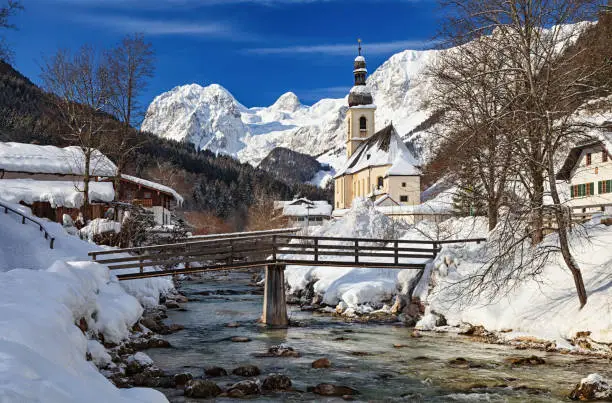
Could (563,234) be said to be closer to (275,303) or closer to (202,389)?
(202,389)

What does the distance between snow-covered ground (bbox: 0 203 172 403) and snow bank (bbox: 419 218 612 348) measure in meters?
12.4

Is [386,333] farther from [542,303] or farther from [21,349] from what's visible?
[21,349]

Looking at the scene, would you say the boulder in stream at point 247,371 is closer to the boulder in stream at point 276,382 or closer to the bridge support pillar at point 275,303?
the boulder in stream at point 276,382

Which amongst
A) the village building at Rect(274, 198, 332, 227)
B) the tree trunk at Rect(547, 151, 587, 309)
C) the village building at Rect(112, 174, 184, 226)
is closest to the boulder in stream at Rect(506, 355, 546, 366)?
the tree trunk at Rect(547, 151, 587, 309)

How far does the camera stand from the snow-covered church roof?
245ft

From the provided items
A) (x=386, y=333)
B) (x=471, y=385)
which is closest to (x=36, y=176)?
(x=386, y=333)

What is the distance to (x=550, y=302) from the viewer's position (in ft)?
67.4

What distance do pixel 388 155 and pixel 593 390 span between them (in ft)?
222

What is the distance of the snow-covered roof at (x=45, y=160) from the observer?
42.7 metres

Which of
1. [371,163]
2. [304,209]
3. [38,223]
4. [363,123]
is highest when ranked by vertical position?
[363,123]

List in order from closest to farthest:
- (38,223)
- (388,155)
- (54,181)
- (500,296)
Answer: (500,296)
(38,223)
(54,181)
(388,155)

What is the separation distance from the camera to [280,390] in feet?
46.8

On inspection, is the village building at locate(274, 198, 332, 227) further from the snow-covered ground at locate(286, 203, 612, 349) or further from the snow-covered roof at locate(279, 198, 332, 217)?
the snow-covered ground at locate(286, 203, 612, 349)

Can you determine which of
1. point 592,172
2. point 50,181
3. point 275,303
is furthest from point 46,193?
point 592,172
